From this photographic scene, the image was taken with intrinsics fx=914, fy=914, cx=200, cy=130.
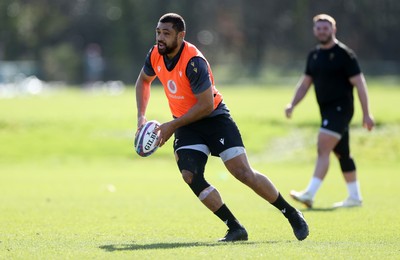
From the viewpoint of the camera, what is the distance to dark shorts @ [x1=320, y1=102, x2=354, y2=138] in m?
13.6

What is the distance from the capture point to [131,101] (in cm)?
4347

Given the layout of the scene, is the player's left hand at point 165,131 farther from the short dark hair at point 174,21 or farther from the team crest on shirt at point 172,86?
the short dark hair at point 174,21

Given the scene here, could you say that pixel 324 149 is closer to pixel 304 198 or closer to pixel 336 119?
pixel 336 119

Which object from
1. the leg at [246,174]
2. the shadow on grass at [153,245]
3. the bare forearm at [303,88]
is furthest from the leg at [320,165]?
the shadow on grass at [153,245]

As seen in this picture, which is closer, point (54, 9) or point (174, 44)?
point (174, 44)

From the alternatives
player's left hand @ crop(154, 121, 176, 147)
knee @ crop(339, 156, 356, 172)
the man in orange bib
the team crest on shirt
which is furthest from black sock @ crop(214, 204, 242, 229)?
knee @ crop(339, 156, 356, 172)

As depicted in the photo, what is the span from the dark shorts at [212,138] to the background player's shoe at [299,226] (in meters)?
0.91

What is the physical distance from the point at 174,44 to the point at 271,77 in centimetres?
6392

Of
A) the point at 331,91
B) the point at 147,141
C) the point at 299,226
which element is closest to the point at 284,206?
the point at 299,226

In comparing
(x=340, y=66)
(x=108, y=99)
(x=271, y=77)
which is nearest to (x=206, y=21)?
(x=271, y=77)

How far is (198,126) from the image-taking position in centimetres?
971

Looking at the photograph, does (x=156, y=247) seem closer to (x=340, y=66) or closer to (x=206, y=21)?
(x=340, y=66)

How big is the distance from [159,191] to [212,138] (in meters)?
7.63

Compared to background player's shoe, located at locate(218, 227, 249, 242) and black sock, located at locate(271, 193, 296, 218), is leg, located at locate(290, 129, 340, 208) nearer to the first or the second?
black sock, located at locate(271, 193, 296, 218)
